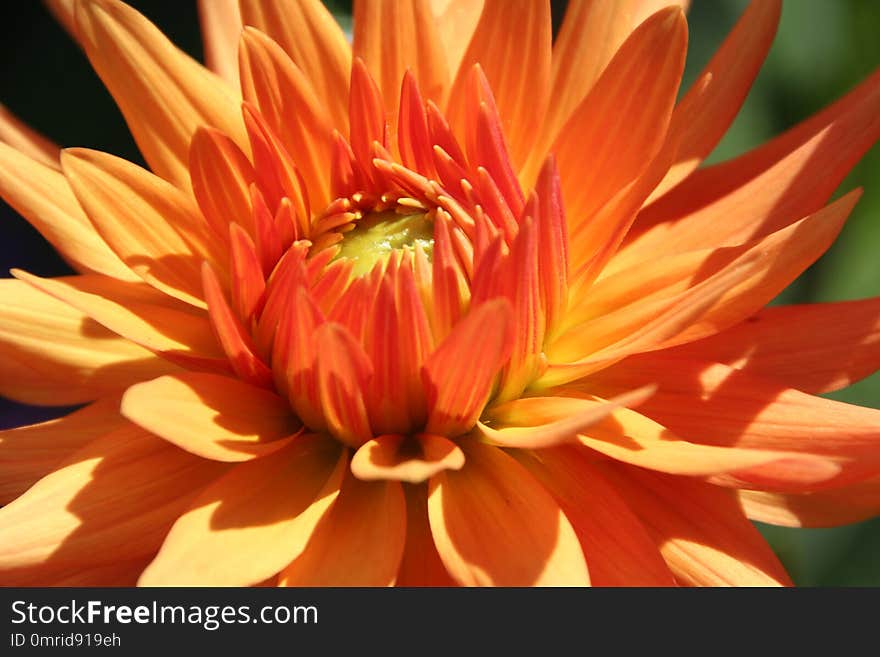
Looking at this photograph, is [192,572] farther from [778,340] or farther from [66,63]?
[66,63]

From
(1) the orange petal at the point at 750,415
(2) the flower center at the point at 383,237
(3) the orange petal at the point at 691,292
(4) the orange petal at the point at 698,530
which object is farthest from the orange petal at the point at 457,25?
(4) the orange petal at the point at 698,530

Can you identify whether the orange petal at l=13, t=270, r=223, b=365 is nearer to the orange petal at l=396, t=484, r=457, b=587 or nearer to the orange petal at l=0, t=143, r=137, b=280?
the orange petal at l=0, t=143, r=137, b=280

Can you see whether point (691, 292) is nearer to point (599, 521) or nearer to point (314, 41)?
point (599, 521)

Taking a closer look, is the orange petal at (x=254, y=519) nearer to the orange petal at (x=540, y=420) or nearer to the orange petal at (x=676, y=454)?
the orange petal at (x=540, y=420)

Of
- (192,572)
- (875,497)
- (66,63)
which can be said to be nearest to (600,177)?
(875,497)

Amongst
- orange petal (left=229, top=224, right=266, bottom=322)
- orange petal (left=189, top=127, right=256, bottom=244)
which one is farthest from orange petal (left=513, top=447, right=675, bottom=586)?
orange petal (left=189, top=127, right=256, bottom=244)

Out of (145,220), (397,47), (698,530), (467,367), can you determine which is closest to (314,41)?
(397,47)

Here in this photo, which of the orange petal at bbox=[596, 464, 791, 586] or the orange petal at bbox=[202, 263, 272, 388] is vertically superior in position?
the orange petal at bbox=[202, 263, 272, 388]
